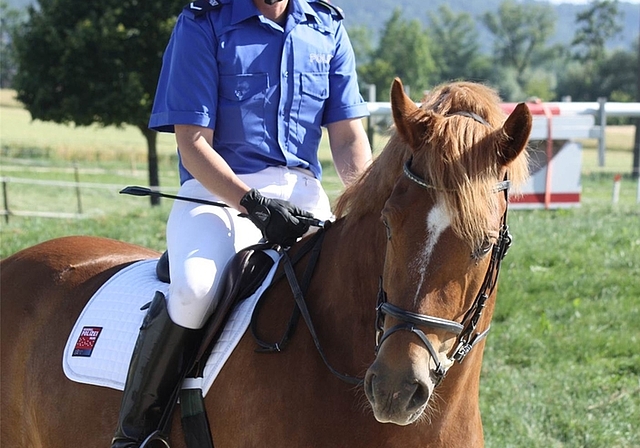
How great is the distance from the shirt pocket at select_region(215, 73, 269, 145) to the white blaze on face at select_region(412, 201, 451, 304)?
1128mm

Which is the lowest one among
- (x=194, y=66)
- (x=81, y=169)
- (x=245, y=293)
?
(x=81, y=169)

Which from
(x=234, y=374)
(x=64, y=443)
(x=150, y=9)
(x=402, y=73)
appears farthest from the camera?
(x=402, y=73)

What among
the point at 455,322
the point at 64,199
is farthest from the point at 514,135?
the point at 64,199

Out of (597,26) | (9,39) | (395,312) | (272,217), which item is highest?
(597,26)

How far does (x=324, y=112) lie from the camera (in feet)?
11.0

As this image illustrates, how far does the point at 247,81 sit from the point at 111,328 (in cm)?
118

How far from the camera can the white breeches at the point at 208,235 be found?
9.23 feet

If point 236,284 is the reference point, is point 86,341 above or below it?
below

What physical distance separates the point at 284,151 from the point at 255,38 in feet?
1.50

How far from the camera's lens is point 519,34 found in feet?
415

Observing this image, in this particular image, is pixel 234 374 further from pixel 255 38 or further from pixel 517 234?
pixel 517 234

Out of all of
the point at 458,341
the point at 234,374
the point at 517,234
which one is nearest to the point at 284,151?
the point at 234,374

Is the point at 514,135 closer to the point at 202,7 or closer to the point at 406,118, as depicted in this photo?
the point at 406,118

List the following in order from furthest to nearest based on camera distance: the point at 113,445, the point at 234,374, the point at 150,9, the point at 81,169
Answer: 1. the point at 81,169
2. the point at 150,9
3. the point at 113,445
4. the point at 234,374
